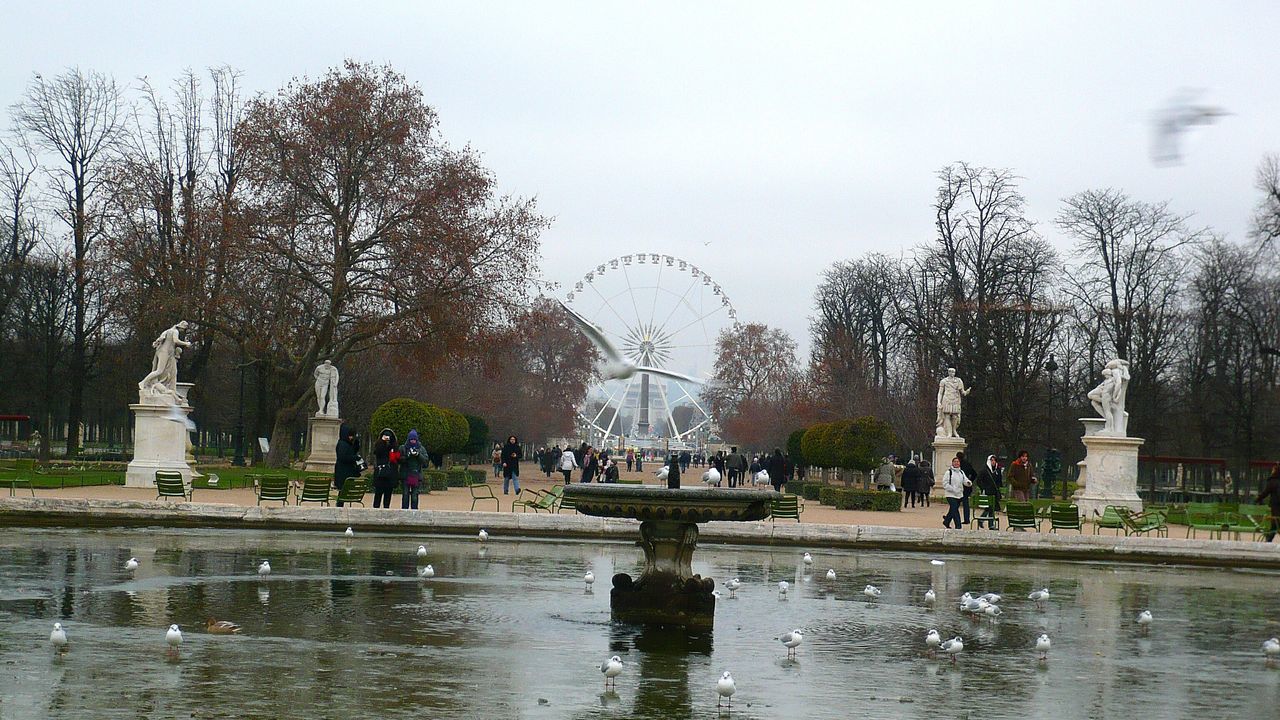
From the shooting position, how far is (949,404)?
40.9 metres

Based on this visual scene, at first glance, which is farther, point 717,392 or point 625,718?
point 717,392

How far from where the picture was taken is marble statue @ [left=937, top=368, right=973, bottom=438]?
133 feet

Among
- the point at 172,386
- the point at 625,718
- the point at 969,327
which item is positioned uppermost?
the point at 969,327

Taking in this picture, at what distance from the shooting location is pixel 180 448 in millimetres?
31234

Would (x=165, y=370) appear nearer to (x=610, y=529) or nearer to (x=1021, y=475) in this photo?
(x=610, y=529)

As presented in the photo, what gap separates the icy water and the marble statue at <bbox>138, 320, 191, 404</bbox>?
1554cm

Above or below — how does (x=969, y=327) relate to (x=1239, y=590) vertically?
above

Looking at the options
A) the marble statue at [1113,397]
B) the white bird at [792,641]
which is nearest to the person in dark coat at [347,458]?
the white bird at [792,641]

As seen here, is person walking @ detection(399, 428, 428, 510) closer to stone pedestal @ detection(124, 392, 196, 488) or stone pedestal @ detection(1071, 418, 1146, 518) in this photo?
stone pedestal @ detection(124, 392, 196, 488)

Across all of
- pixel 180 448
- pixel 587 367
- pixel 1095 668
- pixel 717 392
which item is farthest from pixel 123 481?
pixel 717 392

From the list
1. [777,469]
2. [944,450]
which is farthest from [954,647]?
[944,450]

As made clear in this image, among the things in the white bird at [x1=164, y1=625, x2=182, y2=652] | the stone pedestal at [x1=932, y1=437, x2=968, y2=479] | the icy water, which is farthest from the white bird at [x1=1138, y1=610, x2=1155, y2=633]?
the stone pedestal at [x1=932, y1=437, x2=968, y2=479]

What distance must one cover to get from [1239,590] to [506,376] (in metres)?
58.2

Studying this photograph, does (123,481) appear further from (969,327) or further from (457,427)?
(969,327)
